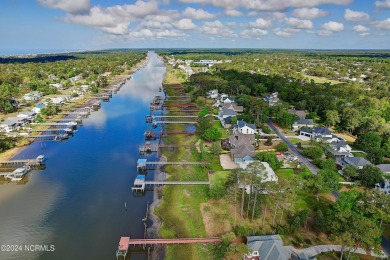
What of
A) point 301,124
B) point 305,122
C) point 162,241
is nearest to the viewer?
point 162,241

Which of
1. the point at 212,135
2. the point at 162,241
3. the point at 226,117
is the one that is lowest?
the point at 162,241

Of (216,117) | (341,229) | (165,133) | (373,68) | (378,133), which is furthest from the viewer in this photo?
(373,68)

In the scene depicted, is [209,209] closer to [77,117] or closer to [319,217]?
[319,217]

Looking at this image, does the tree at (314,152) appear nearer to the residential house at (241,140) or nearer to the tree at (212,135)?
the residential house at (241,140)

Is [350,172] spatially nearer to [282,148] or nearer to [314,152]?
[314,152]

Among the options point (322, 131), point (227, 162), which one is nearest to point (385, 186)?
point (322, 131)

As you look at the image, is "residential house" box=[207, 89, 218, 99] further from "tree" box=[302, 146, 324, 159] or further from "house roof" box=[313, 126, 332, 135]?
"tree" box=[302, 146, 324, 159]

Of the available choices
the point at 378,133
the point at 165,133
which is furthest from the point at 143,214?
the point at 378,133

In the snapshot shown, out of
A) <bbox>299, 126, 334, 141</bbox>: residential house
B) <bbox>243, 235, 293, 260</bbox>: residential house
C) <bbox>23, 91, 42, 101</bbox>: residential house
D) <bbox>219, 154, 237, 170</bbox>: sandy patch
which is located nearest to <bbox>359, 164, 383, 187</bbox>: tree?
<bbox>299, 126, 334, 141</bbox>: residential house
